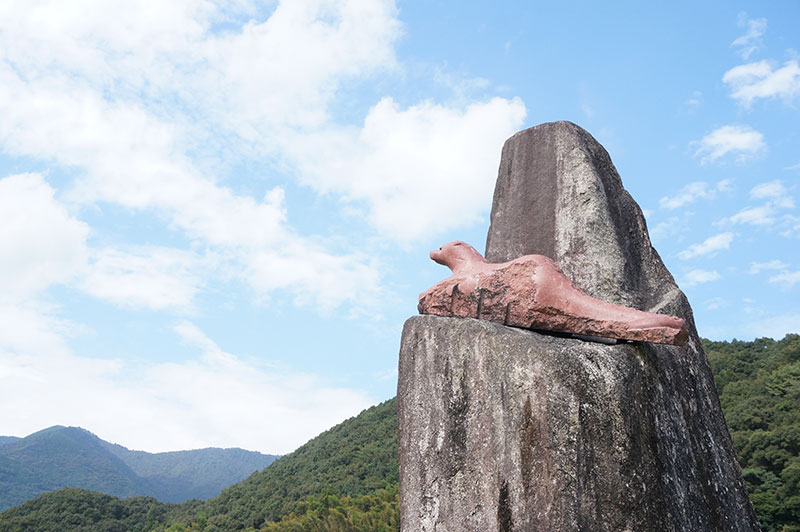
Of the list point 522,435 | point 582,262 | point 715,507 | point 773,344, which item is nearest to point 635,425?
point 522,435

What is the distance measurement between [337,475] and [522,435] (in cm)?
2112

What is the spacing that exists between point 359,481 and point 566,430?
786 inches

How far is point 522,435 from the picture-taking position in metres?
3.46

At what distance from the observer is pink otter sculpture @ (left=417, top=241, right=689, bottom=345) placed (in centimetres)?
364

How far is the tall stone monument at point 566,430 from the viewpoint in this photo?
328 cm

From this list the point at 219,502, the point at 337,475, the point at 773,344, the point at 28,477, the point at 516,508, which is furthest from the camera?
the point at 28,477

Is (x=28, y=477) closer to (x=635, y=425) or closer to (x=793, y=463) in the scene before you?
(x=793, y=463)

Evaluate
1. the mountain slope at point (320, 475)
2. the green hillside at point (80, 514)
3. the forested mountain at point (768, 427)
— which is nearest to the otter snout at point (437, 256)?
the forested mountain at point (768, 427)

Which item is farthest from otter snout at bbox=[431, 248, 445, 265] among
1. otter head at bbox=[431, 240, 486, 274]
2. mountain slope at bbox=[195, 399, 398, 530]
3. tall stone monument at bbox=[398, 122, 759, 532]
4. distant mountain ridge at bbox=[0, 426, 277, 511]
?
distant mountain ridge at bbox=[0, 426, 277, 511]

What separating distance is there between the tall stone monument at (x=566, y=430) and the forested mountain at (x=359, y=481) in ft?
42.6

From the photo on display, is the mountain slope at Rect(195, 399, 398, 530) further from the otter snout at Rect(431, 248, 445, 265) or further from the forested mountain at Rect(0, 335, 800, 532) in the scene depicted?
the otter snout at Rect(431, 248, 445, 265)

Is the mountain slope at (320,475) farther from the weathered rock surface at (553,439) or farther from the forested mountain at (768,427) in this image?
the weathered rock surface at (553,439)

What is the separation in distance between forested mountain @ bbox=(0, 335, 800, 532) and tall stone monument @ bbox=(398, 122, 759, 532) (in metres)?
13.0

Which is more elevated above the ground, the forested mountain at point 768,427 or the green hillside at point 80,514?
the forested mountain at point 768,427
